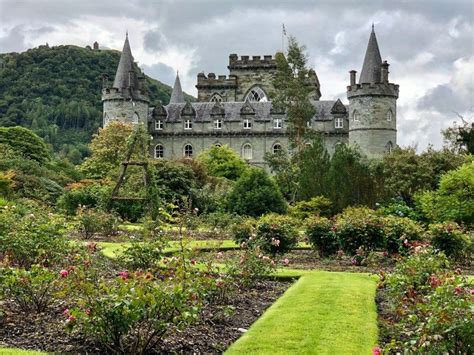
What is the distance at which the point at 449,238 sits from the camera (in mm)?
16453

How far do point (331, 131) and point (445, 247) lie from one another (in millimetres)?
47926

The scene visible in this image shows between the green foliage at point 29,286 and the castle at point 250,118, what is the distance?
170 feet

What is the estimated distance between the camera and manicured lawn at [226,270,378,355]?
7902 millimetres

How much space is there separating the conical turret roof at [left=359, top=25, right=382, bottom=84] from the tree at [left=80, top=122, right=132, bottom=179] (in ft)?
69.0

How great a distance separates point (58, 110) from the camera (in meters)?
92.8

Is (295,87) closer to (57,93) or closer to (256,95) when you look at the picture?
(256,95)

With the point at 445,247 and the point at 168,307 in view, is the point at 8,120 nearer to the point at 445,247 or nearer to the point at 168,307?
the point at 445,247

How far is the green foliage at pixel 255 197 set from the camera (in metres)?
30.7

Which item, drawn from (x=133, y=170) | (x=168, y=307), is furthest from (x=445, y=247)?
(x=133, y=170)

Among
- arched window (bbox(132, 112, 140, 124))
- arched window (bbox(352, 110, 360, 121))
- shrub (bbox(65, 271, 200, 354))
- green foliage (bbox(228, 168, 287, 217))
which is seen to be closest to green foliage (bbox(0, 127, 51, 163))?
arched window (bbox(132, 112, 140, 124))

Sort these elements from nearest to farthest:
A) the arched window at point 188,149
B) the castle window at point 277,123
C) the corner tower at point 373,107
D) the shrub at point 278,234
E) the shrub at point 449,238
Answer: the shrub at point 449,238, the shrub at point 278,234, the corner tower at point 373,107, the castle window at point 277,123, the arched window at point 188,149

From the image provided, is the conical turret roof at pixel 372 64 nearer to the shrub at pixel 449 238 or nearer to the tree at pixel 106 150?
the tree at pixel 106 150

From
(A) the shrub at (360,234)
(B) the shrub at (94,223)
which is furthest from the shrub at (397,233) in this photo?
(B) the shrub at (94,223)

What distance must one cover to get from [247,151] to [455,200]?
44.4m
